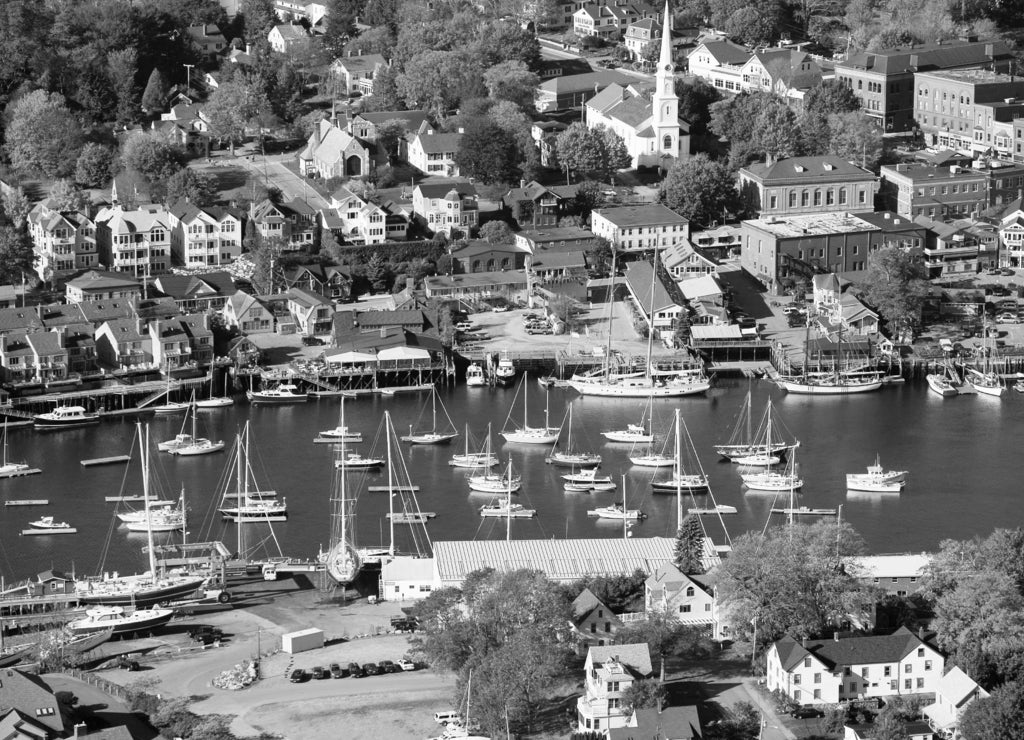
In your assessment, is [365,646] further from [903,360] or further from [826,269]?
[826,269]

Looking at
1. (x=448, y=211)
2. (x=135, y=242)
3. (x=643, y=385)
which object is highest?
(x=448, y=211)

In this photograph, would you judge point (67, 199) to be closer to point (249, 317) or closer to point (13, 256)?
point (13, 256)

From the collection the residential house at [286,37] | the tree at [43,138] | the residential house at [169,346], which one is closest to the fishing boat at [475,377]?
the residential house at [169,346]

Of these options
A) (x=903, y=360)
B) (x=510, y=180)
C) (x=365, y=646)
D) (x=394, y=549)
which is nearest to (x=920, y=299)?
(x=903, y=360)

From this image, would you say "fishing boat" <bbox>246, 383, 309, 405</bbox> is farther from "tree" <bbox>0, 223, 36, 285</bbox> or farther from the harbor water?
"tree" <bbox>0, 223, 36, 285</bbox>

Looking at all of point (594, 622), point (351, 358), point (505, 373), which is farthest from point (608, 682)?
point (351, 358)
